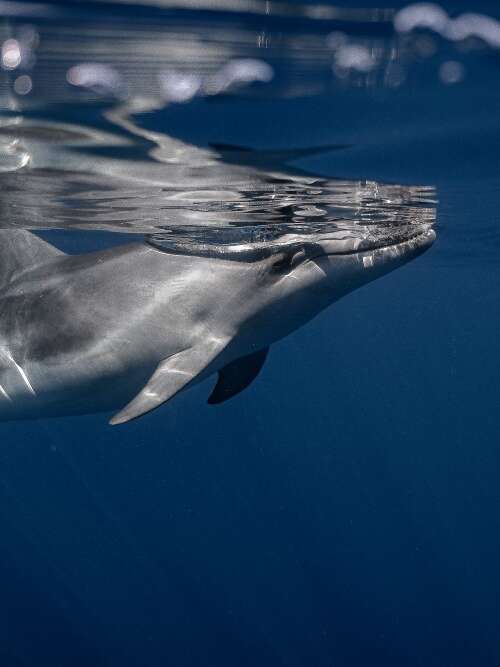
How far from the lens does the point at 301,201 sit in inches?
488

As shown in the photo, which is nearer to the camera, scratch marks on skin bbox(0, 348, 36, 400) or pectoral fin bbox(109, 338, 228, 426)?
pectoral fin bbox(109, 338, 228, 426)

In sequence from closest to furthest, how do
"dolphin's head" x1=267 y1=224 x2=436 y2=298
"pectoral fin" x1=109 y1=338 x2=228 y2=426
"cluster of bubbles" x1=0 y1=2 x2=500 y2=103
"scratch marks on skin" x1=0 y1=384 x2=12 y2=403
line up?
"cluster of bubbles" x1=0 y1=2 x2=500 y2=103 < "pectoral fin" x1=109 y1=338 x2=228 y2=426 < "dolphin's head" x1=267 y1=224 x2=436 y2=298 < "scratch marks on skin" x1=0 y1=384 x2=12 y2=403

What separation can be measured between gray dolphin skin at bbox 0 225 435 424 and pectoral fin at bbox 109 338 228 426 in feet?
0.06

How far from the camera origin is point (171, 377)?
777 cm

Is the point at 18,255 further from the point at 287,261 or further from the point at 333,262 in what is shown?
the point at 333,262

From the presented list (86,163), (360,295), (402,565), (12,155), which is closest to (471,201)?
(86,163)

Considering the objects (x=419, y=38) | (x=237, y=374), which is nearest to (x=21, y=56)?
(x=419, y=38)

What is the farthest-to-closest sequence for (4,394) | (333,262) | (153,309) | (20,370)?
1. (4,394)
2. (20,370)
3. (153,309)
4. (333,262)

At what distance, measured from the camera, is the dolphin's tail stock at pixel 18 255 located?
31.9 feet

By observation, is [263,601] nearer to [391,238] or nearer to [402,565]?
[402,565]

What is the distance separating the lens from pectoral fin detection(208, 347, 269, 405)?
9805 millimetres

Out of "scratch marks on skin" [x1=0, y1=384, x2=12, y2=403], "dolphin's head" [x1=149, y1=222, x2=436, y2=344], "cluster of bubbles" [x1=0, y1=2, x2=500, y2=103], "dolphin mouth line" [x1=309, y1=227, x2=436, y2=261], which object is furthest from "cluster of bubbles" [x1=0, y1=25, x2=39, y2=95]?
"scratch marks on skin" [x1=0, y1=384, x2=12, y2=403]

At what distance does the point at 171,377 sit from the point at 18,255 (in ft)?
11.7

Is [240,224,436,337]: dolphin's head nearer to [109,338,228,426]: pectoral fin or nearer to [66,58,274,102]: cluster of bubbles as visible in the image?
[109,338,228,426]: pectoral fin
